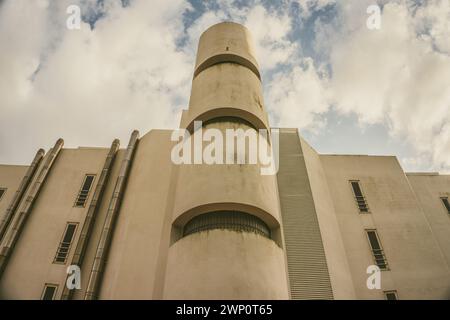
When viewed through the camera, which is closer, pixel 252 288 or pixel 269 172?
pixel 252 288

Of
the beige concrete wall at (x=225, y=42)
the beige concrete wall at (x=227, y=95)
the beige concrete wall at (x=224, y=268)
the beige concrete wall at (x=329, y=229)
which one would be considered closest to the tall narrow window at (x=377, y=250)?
the beige concrete wall at (x=329, y=229)

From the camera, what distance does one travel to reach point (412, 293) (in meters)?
16.2

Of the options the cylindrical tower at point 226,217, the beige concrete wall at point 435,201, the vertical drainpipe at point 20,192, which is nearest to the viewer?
the cylindrical tower at point 226,217

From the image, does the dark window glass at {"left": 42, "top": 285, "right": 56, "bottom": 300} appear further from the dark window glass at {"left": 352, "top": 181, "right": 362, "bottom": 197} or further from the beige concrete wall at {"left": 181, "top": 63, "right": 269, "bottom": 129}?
the dark window glass at {"left": 352, "top": 181, "right": 362, "bottom": 197}

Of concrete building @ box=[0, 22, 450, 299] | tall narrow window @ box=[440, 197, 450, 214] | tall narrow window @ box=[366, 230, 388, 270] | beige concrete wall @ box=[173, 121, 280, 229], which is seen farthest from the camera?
tall narrow window @ box=[440, 197, 450, 214]

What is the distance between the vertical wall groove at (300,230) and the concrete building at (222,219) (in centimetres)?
7

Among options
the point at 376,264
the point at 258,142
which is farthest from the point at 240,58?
the point at 376,264

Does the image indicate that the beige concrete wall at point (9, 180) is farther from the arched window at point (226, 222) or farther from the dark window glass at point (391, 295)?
the dark window glass at point (391, 295)

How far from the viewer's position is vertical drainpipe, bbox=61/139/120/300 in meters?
15.8

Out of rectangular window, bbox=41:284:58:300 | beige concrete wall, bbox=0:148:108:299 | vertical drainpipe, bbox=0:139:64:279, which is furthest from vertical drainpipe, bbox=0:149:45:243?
rectangular window, bbox=41:284:58:300

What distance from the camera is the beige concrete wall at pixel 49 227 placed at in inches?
613

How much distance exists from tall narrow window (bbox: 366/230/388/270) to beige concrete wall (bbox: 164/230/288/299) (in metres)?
7.95
